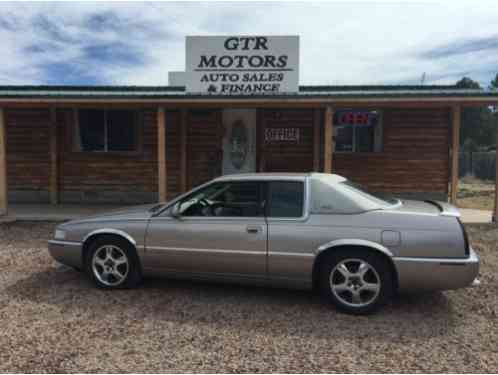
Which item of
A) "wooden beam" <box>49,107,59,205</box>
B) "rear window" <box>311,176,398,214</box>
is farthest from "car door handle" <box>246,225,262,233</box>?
"wooden beam" <box>49,107,59,205</box>

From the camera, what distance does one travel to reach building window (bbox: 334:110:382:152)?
10164 mm

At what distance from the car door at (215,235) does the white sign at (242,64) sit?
178 inches

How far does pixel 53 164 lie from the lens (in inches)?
407

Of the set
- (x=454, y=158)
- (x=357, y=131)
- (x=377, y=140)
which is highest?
(x=357, y=131)

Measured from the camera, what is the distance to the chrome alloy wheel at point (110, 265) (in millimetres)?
4113

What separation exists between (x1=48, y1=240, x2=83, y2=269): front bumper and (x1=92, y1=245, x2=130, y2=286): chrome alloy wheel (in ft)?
0.75

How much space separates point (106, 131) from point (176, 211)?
7.51 metres

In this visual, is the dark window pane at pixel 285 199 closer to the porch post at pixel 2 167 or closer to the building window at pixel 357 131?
the building window at pixel 357 131

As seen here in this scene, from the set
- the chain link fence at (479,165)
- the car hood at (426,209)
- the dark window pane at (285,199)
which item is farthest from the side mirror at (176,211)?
the chain link fence at (479,165)

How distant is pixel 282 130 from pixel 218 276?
7131 millimetres

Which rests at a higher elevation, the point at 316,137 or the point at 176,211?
the point at 316,137

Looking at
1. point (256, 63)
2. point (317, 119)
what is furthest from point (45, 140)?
point (317, 119)

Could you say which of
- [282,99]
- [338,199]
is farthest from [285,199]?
[282,99]

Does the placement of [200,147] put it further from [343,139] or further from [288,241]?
[288,241]
